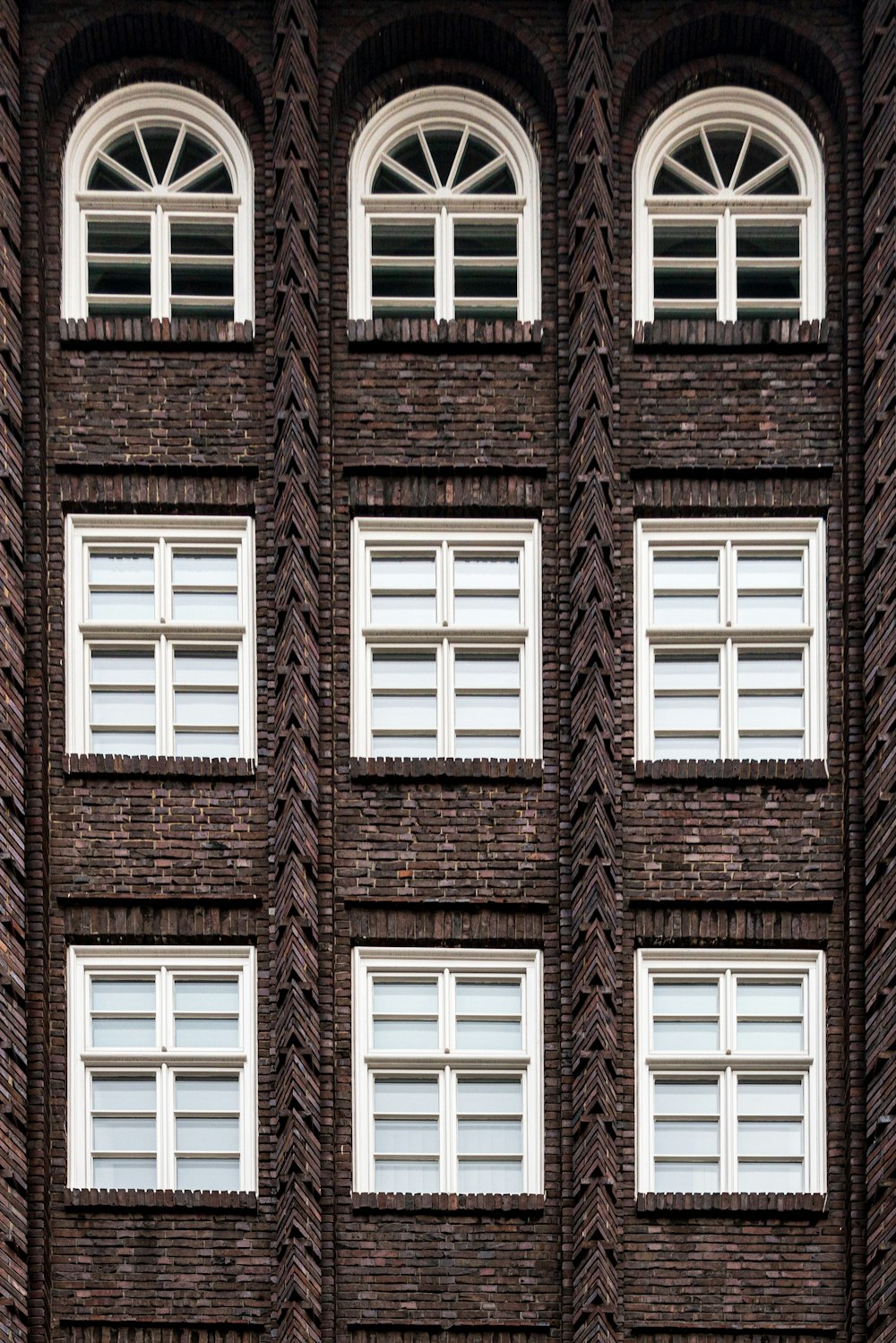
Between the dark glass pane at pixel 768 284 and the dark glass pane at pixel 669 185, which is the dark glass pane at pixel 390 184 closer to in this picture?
the dark glass pane at pixel 669 185

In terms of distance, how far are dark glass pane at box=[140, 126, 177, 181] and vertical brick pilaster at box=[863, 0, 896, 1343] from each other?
6809 mm

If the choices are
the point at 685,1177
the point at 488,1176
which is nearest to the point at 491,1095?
the point at 488,1176

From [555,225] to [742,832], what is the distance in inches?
240

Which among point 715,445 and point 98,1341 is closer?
point 98,1341

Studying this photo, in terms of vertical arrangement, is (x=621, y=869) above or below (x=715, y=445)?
below

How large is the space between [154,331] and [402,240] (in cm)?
264

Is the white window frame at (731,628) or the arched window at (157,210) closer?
the white window frame at (731,628)

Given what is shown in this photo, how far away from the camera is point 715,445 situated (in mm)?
20422

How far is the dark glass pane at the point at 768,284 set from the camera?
2119cm

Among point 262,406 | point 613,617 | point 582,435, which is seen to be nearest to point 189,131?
point 262,406

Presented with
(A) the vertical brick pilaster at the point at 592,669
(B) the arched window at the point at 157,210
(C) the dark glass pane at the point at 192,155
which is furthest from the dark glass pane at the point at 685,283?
(C) the dark glass pane at the point at 192,155

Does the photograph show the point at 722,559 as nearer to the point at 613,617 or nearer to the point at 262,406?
the point at 613,617

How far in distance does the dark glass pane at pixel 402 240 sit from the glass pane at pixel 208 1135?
8.42 meters

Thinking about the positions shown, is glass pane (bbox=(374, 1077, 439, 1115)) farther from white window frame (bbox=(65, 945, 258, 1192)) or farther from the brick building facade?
white window frame (bbox=(65, 945, 258, 1192))
